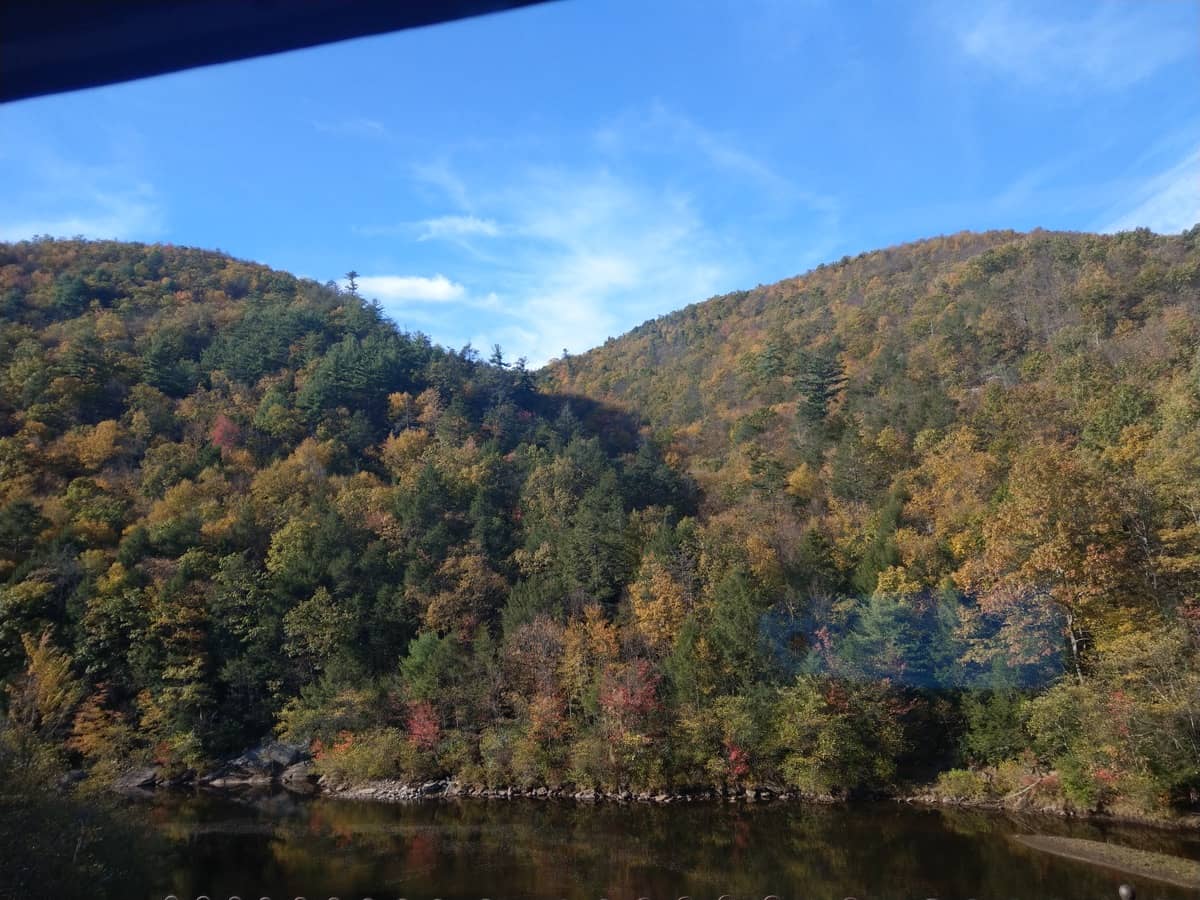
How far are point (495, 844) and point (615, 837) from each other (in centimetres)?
284

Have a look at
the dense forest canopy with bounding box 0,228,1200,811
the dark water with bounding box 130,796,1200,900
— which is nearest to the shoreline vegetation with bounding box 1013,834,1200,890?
the dark water with bounding box 130,796,1200,900

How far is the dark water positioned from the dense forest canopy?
216cm

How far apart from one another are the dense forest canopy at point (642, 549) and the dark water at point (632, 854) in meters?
2.16

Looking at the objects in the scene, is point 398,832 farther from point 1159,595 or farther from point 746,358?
point 746,358

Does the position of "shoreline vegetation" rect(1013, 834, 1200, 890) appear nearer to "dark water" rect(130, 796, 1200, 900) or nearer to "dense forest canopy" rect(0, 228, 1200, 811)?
"dark water" rect(130, 796, 1200, 900)

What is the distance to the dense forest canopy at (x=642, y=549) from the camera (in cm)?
1905

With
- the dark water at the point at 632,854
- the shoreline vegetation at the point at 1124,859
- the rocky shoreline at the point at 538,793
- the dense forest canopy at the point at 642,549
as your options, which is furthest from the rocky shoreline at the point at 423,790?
the shoreline vegetation at the point at 1124,859

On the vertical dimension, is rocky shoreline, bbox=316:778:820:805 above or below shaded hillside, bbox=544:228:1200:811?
below

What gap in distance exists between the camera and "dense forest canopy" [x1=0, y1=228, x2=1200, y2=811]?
750 inches

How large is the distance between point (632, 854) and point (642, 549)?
50.7ft

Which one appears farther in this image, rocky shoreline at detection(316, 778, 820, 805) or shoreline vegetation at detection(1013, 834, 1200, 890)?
rocky shoreline at detection(316, 778, 820, 805)

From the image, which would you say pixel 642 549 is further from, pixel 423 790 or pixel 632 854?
pixel 632 854

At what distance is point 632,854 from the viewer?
53.7 ft

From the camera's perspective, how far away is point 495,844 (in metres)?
17.7
